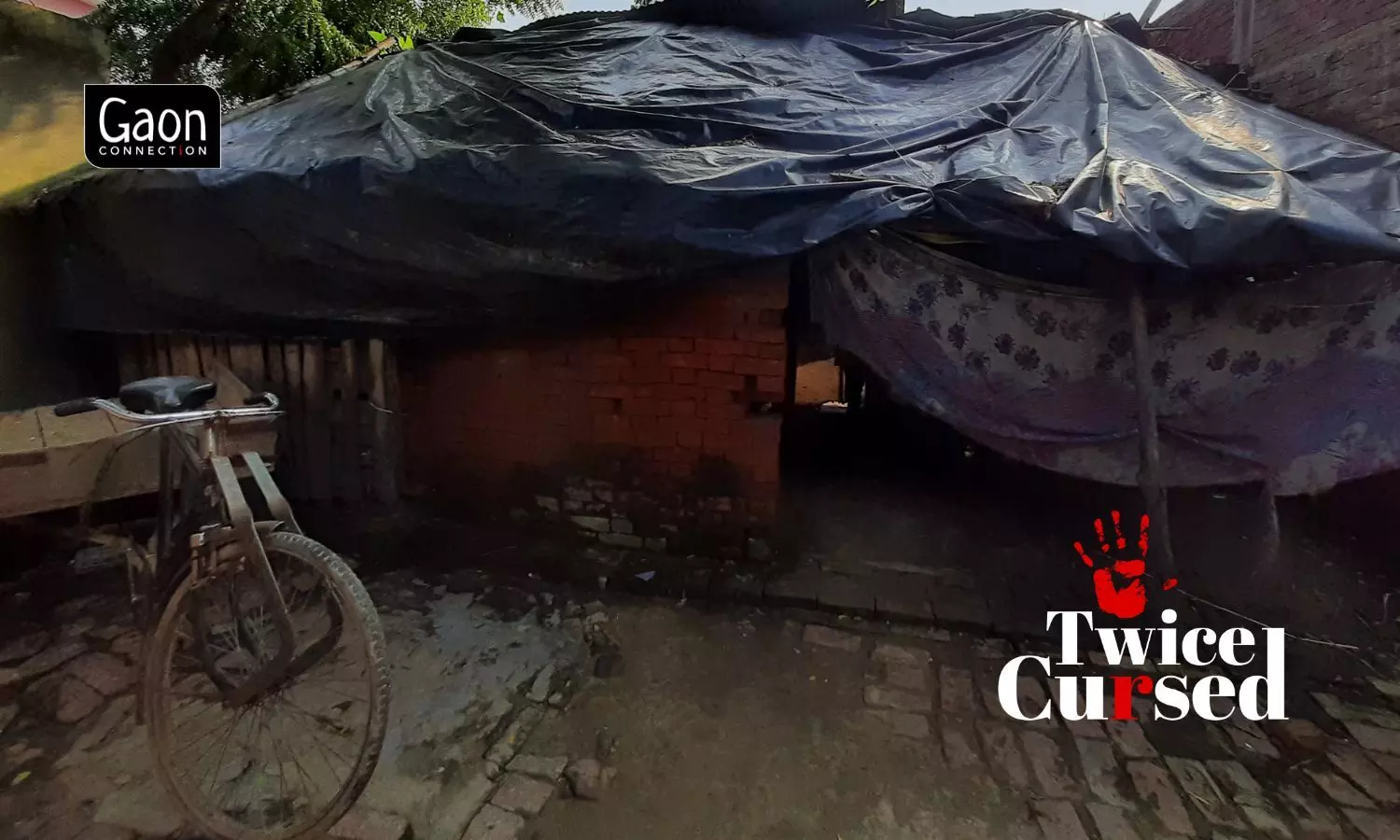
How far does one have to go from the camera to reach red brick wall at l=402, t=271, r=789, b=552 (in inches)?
144

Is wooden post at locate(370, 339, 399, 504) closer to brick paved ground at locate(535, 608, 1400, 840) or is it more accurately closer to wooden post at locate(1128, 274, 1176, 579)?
brick paved ground at locate(535, 608, 1400, 840)

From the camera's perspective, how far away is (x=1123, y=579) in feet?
12.0

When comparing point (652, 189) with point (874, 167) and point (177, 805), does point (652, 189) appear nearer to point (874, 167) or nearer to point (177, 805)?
point (874, 167)

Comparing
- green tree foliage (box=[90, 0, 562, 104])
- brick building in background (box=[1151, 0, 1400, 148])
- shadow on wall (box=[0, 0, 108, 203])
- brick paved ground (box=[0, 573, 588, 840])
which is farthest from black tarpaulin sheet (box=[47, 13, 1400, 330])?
green tree foliage (box=[90, 0, 562, 104])

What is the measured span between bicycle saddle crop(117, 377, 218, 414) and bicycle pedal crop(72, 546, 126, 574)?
196cm

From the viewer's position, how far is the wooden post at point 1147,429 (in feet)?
10.4

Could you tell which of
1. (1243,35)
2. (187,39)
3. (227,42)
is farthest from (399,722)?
(1243,35)

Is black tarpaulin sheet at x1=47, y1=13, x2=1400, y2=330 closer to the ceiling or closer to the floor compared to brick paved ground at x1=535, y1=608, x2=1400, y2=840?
closer to the ceiling

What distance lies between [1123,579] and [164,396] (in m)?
4.50

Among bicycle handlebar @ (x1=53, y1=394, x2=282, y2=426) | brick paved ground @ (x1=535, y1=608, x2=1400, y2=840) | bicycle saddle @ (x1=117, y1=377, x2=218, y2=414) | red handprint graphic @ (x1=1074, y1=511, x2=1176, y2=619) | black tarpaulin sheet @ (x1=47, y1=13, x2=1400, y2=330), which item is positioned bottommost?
brick paved ground @ (x1=535, y1=608, x2=1400, y2=840)

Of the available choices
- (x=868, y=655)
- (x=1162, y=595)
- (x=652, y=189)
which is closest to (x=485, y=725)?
(x=868, y=655)

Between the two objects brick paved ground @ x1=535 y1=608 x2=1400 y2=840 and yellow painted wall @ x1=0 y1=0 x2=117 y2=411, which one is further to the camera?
yellow painted wall @ x1=0 y1=0 x2=117 y2=411

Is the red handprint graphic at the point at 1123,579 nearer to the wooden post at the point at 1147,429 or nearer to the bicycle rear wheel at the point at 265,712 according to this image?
the wooden post at the point at 1147,429

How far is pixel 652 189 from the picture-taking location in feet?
10.3
